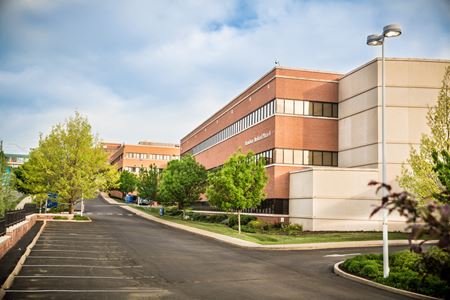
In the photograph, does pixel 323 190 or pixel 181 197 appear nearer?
pixel 323 190

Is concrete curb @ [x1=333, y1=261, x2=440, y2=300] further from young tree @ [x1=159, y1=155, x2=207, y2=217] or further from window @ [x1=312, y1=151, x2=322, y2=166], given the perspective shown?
young tree @ [x1=159, y1=155, x2=207, y2=217]

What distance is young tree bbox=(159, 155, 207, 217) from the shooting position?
50.8 metres

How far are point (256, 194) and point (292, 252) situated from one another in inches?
429

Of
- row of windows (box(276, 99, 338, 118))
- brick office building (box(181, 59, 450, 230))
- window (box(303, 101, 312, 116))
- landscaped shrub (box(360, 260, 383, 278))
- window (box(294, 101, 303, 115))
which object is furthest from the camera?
window (box(303, 101, 312, 116))

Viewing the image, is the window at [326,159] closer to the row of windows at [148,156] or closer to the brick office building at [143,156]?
the brick office building at [143,156]

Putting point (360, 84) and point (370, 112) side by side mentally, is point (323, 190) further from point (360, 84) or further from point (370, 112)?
point (360, 84)

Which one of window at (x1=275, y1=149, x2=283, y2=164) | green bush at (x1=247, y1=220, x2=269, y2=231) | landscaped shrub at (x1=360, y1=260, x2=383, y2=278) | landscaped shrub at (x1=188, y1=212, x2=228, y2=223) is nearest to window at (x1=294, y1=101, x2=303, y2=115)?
window at (x1=275, y1=149, x2=283, y2=164)

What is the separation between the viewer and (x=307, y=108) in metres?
43.9

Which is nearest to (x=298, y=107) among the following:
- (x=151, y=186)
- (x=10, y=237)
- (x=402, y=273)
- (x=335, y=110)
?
(x=335, y=110)

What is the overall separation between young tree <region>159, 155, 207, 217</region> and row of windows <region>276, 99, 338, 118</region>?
1373cm

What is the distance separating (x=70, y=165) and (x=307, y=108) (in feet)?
75.7

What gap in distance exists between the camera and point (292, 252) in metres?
24.5

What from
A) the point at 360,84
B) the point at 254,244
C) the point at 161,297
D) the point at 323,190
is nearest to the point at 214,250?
the point at 254,244

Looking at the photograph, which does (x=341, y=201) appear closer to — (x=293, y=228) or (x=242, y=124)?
(x=293, y=228)
